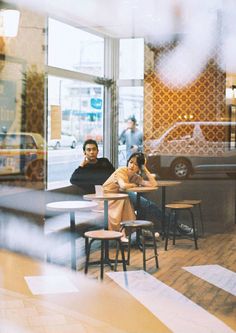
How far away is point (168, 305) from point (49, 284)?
0.99 m

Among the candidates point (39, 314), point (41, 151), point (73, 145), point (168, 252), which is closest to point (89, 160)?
point (73, 145)

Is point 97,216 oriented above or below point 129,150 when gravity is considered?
below

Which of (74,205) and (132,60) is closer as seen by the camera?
(132,60)

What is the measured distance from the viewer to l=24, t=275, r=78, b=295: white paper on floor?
4.47 m

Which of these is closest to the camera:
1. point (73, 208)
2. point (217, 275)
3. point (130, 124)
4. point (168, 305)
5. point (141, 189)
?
point (168, 305)

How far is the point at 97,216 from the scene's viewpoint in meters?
4.77

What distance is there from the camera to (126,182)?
4832 millimetres

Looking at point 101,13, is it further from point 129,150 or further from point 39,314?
point 39,314

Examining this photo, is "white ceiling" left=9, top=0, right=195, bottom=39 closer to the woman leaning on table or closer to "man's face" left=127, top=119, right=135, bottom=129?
"man's face" left=127, top=119, right=135, bottom=129

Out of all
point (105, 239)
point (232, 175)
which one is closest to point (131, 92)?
point (232, 175)

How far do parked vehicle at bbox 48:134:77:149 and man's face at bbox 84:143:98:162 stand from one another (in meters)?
0.10

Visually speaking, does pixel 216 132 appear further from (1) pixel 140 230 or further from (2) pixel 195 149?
(1) pixel 140 230

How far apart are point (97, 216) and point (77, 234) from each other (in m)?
0.22

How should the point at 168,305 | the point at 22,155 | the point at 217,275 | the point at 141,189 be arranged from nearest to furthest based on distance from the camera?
1. the point at 168,305
2. the point at 217,275
3. the point at 141,189
4. the point at 22,155
